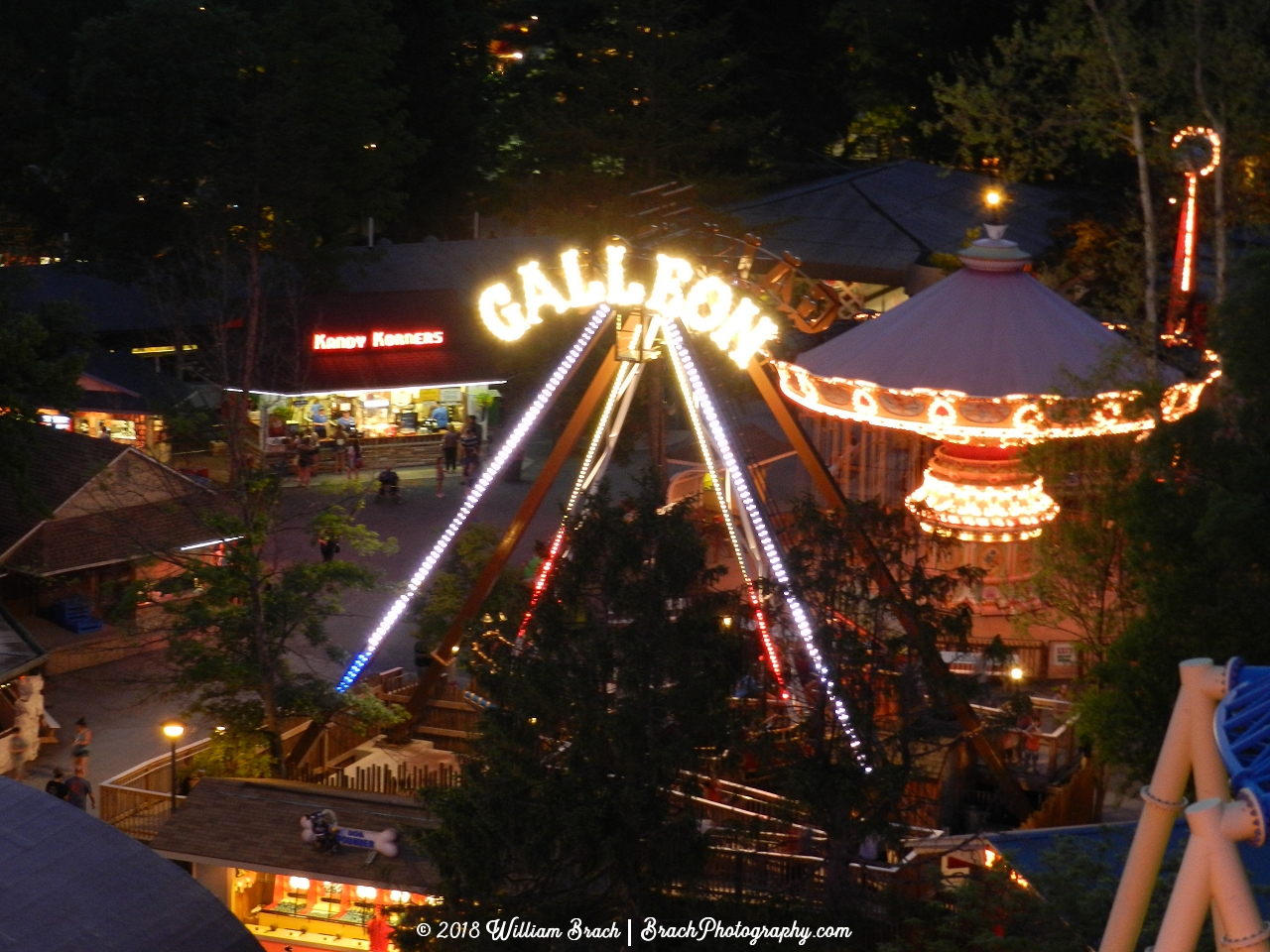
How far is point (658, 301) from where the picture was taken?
58.4 feet

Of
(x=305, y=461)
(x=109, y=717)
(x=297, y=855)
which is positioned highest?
(x=305, y=461)

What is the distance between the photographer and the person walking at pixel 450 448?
34875 mm

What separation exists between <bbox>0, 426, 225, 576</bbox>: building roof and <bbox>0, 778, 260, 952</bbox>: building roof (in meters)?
10.6

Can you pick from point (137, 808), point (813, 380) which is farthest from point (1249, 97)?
point (137, 808)

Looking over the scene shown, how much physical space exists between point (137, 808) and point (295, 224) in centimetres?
2297

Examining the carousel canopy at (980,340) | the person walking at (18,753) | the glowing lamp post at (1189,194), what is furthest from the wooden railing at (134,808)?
the glowing lamp post at (1189,194)

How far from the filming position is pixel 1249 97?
2145cm

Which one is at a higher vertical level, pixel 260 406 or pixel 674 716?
pixel 260 406

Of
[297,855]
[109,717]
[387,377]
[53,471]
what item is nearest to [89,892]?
[297,855]

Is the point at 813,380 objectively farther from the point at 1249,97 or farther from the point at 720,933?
the point at 720,933

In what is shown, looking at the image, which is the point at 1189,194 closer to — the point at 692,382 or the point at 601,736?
the point at 692,382

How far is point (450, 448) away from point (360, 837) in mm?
20248

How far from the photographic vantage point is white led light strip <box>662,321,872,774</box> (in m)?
11.5

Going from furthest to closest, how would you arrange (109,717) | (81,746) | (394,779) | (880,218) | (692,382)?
1. (880,218)
2. (109,717)
3. (81,746)
4. (692,382)
5. (394,779)
